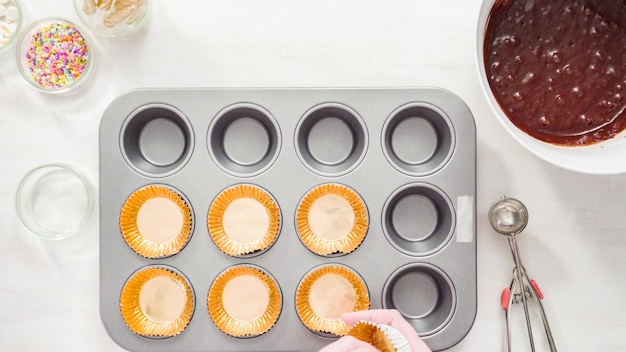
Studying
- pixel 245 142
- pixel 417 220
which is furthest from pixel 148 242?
pixel 417 220

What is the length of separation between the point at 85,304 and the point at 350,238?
52 centimetres

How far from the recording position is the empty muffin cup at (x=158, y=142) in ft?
3.03

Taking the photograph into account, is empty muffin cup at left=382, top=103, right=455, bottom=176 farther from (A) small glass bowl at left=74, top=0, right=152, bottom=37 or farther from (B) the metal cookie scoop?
(A) small glass bowl at left=74, top=0, right=152, bottom=37

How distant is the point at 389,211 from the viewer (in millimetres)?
950

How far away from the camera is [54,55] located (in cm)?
→ 95

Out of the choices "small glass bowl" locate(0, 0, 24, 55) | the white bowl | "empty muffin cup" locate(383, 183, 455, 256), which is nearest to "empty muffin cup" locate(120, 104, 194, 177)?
"small glass bowl" locate(0, 0, 24, 55)

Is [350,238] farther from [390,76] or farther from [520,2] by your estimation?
[520,2]

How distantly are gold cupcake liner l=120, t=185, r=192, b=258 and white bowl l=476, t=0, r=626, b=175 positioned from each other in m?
0.53

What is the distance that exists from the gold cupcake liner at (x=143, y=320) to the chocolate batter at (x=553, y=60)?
2.01ft

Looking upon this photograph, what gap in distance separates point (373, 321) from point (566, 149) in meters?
0.41

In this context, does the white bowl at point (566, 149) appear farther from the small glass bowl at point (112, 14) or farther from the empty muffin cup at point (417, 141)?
the small glass bowl at point (112, 14)

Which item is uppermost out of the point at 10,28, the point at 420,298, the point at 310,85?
the point at 10,28

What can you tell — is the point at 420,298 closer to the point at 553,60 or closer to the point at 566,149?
the point at 566,149

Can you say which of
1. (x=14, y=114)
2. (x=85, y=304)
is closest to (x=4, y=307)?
(x=85, y=304)
